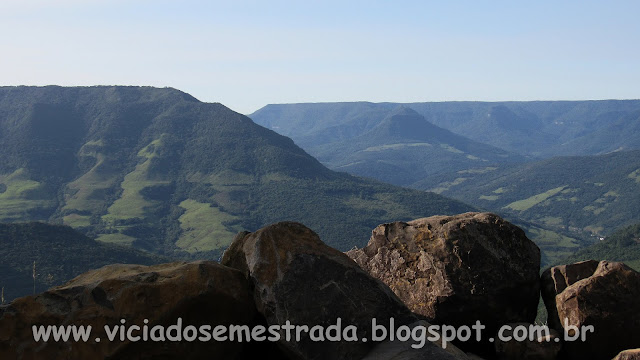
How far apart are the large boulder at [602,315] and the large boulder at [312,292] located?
3415 mm

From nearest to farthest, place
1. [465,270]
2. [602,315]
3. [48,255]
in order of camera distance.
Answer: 1. [602,315]
2. [465,270]
3. [48,255]

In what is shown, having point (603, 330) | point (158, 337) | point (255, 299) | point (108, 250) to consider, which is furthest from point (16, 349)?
point (108, 250)

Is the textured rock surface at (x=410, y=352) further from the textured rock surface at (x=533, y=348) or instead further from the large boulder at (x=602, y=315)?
the large boulder at (x=602, y=315)

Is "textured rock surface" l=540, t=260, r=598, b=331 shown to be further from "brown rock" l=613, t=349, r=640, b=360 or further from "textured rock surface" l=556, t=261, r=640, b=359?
"brown rock" l=613, t=349, r=640, b=360

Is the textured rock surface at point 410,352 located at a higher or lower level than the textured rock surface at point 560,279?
lower

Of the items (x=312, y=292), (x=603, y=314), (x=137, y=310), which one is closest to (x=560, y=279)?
(x=603, y=314)

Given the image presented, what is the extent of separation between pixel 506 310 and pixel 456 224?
2084mm

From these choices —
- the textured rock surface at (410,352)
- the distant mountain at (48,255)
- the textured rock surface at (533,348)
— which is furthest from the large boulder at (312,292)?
the distant mountain at (48,255)

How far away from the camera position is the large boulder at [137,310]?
10.8 meters

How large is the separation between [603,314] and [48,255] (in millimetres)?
171831

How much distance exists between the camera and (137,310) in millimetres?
11070

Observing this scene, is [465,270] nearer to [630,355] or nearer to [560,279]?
[560,279]

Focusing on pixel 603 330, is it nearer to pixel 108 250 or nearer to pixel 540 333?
pixel 540 333

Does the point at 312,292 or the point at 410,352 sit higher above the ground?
the point at 312,292
